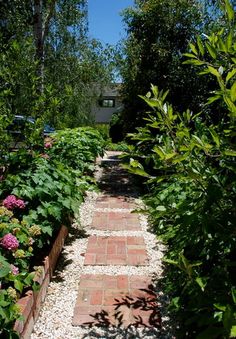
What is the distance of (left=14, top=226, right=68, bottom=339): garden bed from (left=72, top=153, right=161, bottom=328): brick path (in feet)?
1.09

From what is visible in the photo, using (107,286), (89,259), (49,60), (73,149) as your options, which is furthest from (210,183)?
(49,60)

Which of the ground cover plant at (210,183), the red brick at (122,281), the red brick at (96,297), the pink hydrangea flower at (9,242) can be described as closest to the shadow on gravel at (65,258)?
the red brick at (96,297)

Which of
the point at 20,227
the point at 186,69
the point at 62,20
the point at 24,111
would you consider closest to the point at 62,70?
the point at 62,20

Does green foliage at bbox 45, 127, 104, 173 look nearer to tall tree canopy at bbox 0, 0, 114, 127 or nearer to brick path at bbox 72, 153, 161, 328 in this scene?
tall tree canopy at bbox 0, 0, 114, 127

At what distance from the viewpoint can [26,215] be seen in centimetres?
349

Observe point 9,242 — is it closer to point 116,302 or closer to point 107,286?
point 116,302

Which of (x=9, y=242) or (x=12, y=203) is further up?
(x=12, y=203)

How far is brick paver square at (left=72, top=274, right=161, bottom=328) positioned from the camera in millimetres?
3090

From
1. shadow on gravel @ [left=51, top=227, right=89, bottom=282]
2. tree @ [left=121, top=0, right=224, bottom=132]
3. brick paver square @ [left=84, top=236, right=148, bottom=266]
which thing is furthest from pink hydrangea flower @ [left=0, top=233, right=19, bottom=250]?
tree @ [left=121, top=0, right=224, bottom=132]

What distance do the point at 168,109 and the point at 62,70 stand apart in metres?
12.7

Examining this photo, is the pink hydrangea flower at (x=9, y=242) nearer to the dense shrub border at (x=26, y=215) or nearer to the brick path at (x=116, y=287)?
the dense shrub border at (x=26, y=215)

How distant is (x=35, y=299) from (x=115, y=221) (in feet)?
9.60

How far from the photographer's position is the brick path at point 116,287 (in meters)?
3.13

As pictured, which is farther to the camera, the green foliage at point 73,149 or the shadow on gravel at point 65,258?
the green foliage at point 73,149
